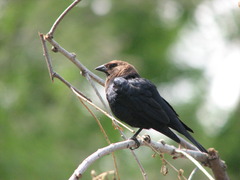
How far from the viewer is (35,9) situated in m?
9.95

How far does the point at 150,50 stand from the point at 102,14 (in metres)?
1.17

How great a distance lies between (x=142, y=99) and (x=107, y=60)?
4661mm

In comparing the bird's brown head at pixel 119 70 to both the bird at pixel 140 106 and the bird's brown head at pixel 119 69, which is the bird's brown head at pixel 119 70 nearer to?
the bird's brown head at pixel 119 69

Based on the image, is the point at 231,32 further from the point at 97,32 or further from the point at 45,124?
the point at 45,124

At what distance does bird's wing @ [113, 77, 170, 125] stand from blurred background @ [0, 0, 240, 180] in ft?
9.88

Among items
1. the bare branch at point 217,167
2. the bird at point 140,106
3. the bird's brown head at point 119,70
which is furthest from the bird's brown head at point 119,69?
the bare branch at point 217,167

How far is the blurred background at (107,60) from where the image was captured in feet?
29.7

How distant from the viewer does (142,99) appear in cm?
493

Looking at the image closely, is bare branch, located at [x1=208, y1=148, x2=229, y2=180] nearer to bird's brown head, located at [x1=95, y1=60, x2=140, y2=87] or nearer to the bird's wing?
the bird's wing

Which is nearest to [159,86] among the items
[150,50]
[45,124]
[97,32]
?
[150,50]

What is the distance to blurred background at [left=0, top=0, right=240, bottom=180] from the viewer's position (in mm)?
9047

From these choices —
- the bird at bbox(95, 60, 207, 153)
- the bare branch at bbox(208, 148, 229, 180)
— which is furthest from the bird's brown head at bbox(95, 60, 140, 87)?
the bare branch at bbox(208, 148, 229, 180)

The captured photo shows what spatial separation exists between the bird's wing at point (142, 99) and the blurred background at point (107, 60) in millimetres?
3011

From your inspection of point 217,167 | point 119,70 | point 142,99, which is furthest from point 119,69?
point 217,167
